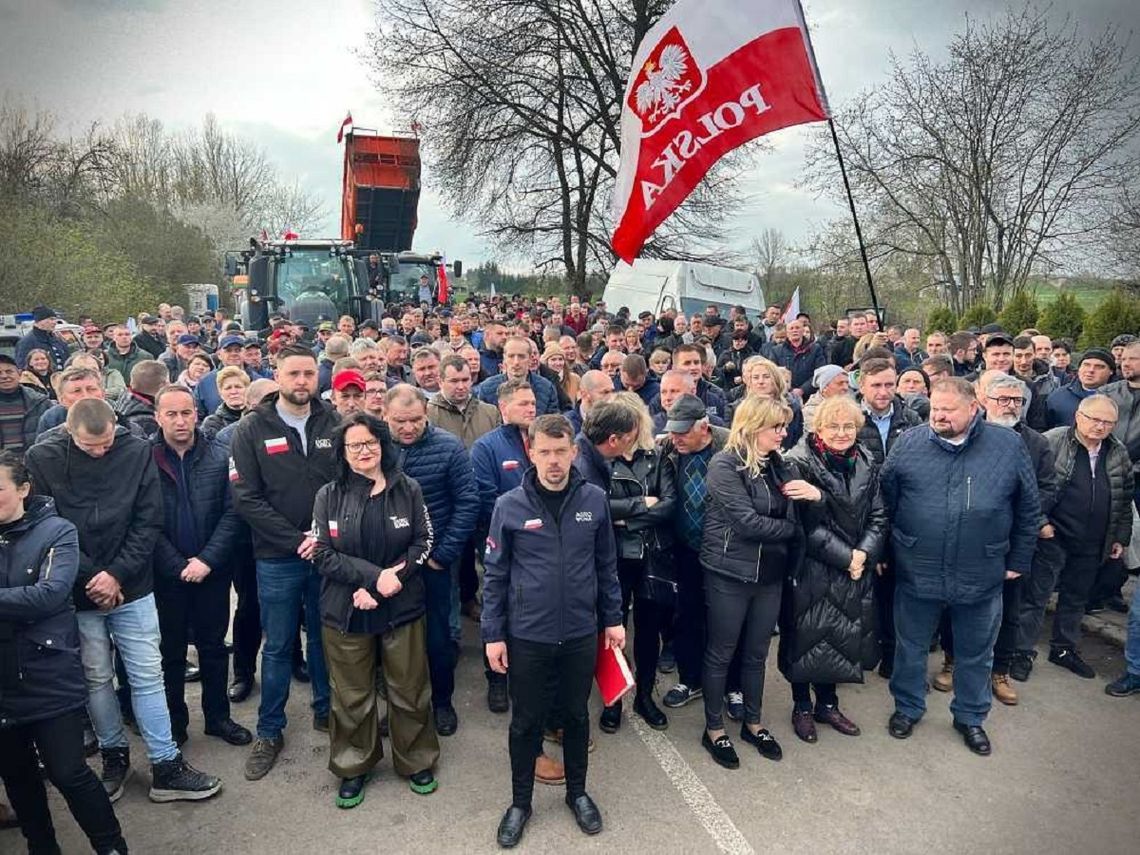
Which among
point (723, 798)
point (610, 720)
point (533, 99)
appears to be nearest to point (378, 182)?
point (533, 99)

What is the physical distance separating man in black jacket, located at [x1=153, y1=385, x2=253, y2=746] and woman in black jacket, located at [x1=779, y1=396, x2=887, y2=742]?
306 centimetres

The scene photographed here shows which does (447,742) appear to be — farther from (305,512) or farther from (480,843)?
(305,512)

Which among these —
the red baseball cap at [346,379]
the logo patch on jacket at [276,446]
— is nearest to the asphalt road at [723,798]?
the logo patch on jacket at [276,446]

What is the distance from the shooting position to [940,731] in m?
4.15

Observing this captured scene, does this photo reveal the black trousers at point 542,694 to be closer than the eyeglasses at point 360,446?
Yes

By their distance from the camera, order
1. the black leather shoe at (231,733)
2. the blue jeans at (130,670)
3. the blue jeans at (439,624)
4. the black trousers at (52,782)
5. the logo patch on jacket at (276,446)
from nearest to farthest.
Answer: the black trousers at (52,782)
the blue jeans at (130,670)
the logo patch on jacket at (276,446)
the black leather shoe at (231,733)
the blue jeans at (439,624)

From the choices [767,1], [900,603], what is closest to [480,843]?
[900,603]

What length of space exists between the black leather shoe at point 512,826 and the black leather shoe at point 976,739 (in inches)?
96.4

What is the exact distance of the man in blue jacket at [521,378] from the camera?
5.89 m

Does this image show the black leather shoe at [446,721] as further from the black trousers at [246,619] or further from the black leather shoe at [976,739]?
the black leather shoe at [976,739]

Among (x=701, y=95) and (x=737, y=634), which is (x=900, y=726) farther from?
(x=701, y=95)

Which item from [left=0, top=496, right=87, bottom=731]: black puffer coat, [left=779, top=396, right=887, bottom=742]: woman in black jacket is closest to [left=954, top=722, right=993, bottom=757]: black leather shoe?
[left=779, top=396, right=887, bottom=742]: woman in black jacket

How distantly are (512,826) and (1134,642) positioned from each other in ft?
13.1

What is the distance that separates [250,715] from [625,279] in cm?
1375
